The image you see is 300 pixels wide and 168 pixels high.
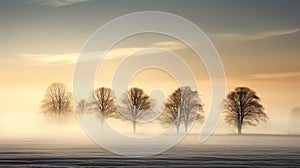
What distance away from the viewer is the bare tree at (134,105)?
11816cm

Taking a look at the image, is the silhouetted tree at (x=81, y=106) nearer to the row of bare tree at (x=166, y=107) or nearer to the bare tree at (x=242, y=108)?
the row of bare tree at (x=166, y=107)

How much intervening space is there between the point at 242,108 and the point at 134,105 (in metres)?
24.7

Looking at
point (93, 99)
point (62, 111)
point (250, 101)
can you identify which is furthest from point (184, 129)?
point (62, 111)

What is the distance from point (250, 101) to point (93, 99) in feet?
124

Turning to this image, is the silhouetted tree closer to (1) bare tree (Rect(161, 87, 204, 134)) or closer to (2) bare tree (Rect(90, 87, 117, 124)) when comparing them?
(2) bare tree (Rect(90, 87, 117, 124))

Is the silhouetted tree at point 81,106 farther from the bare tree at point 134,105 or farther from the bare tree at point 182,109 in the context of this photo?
the bare tree at point 182,109

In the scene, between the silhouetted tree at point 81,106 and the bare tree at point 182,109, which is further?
the silhouetted tree at point 81,106

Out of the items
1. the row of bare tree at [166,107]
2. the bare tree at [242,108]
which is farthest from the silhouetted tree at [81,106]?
the bare tree at [242,108]

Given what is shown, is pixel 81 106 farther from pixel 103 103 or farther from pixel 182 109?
pixel 182 109

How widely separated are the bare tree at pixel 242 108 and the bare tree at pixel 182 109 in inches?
265

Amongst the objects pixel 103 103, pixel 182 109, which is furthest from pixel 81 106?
pixel 182 109

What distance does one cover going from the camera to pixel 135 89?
125 metres

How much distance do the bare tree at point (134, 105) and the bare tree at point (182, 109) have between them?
5244mm

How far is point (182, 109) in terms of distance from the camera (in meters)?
116
